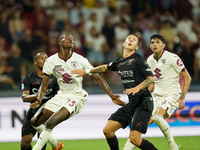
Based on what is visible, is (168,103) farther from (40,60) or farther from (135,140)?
(40,60)

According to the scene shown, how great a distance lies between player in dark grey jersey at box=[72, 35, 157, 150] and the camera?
5484 mm

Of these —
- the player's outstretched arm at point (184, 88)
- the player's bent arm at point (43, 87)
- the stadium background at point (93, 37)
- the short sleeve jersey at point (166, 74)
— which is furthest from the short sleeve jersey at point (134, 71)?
the stadium background at point (93, 37)

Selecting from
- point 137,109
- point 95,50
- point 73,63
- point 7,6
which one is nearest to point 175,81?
point 137,109

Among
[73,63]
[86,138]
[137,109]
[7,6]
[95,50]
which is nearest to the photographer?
[137,109]

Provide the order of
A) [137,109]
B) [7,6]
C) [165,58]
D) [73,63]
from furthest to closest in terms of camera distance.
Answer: [7,6], [165,58], [73,63], [137,109]

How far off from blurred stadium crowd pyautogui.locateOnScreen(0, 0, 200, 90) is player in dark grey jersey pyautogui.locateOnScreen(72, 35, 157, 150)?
3924 mm

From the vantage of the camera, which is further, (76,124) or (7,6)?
(7,6)

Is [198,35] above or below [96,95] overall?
above

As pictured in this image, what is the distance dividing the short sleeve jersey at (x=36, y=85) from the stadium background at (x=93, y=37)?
7.28 feet

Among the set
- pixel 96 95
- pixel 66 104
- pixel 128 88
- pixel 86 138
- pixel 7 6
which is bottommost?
pixel 86 138

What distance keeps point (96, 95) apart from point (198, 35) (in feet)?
14.4

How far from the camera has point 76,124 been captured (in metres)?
9.01

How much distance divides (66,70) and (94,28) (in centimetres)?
511

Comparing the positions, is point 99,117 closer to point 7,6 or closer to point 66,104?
point 66,104
